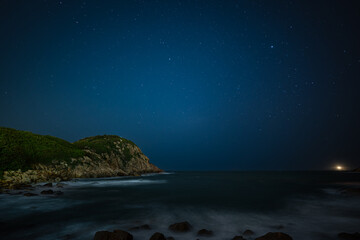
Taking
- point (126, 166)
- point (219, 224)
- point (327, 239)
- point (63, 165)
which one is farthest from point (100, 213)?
point (126, 166)

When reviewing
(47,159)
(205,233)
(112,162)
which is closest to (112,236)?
(205,233)

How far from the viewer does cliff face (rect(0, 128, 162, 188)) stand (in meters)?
28.9

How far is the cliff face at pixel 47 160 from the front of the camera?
94.7 feet

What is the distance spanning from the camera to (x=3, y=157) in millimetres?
30359

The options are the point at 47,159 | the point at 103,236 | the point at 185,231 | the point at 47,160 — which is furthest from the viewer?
the point at 47,159

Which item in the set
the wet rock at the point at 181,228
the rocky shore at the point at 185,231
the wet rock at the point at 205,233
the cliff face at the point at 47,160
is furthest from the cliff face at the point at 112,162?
the wet rock at the point at 205,233

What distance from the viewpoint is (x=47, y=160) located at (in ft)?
126

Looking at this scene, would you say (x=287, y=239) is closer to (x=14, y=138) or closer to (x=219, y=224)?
(x=219, y=224)

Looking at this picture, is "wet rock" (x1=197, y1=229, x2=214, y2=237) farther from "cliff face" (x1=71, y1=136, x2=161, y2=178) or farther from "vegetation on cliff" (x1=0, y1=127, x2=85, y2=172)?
"cliff face" (x1=71, y1=136, x2=161, y2=178)

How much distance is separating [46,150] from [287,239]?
46148 millimetres

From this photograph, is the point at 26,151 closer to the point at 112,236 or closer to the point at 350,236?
the point at 112,236

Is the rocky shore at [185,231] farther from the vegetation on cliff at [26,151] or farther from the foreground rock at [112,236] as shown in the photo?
the vegetation on cliff at [26,151]

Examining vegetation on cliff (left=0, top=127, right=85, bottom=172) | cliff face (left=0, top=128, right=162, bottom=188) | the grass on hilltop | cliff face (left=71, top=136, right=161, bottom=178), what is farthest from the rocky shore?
cliff face (left=71, top=136, right=161, bottom=178)

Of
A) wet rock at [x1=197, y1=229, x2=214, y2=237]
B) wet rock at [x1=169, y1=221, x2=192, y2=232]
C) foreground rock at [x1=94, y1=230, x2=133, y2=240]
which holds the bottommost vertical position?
wet rock at [x1=197, y1=229, x2=214, y2=237]
